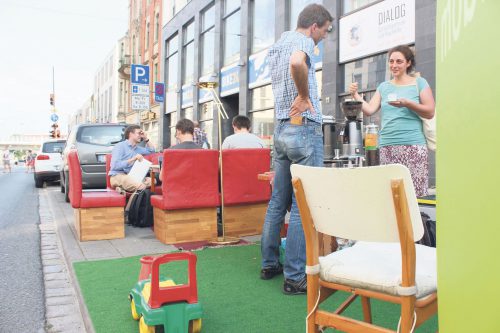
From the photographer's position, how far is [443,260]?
976mm

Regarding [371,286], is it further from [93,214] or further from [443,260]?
[93,214]

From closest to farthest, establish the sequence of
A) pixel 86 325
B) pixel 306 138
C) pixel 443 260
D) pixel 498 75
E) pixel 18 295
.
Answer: pixel 498 75
pixel 443 260
pixel 86 325
pixel 306 138
pixel 18 295

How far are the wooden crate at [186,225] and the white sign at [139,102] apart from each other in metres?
6.33

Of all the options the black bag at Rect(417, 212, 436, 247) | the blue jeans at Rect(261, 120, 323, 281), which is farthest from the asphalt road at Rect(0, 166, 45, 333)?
the black bag at Rect(417, 212, 436, 247)

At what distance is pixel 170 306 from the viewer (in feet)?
7.70

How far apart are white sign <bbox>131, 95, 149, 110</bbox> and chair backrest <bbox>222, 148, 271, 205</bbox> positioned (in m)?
6.37

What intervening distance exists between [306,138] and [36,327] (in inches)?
82.4

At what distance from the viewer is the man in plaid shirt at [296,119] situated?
3061mm

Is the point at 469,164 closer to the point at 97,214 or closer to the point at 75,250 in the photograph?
the point at 75,250

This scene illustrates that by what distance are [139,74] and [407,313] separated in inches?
426

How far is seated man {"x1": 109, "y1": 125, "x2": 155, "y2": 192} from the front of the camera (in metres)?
6.29

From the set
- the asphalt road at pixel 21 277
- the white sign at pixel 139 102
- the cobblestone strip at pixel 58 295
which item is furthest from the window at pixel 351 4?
the cobblestone strip at pixel 58 295

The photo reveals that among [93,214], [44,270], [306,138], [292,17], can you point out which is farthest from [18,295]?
[292,17]

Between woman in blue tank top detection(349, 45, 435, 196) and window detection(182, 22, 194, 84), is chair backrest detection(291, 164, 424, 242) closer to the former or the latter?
woman in blue tank top detection(349, 45, 435, 196)
